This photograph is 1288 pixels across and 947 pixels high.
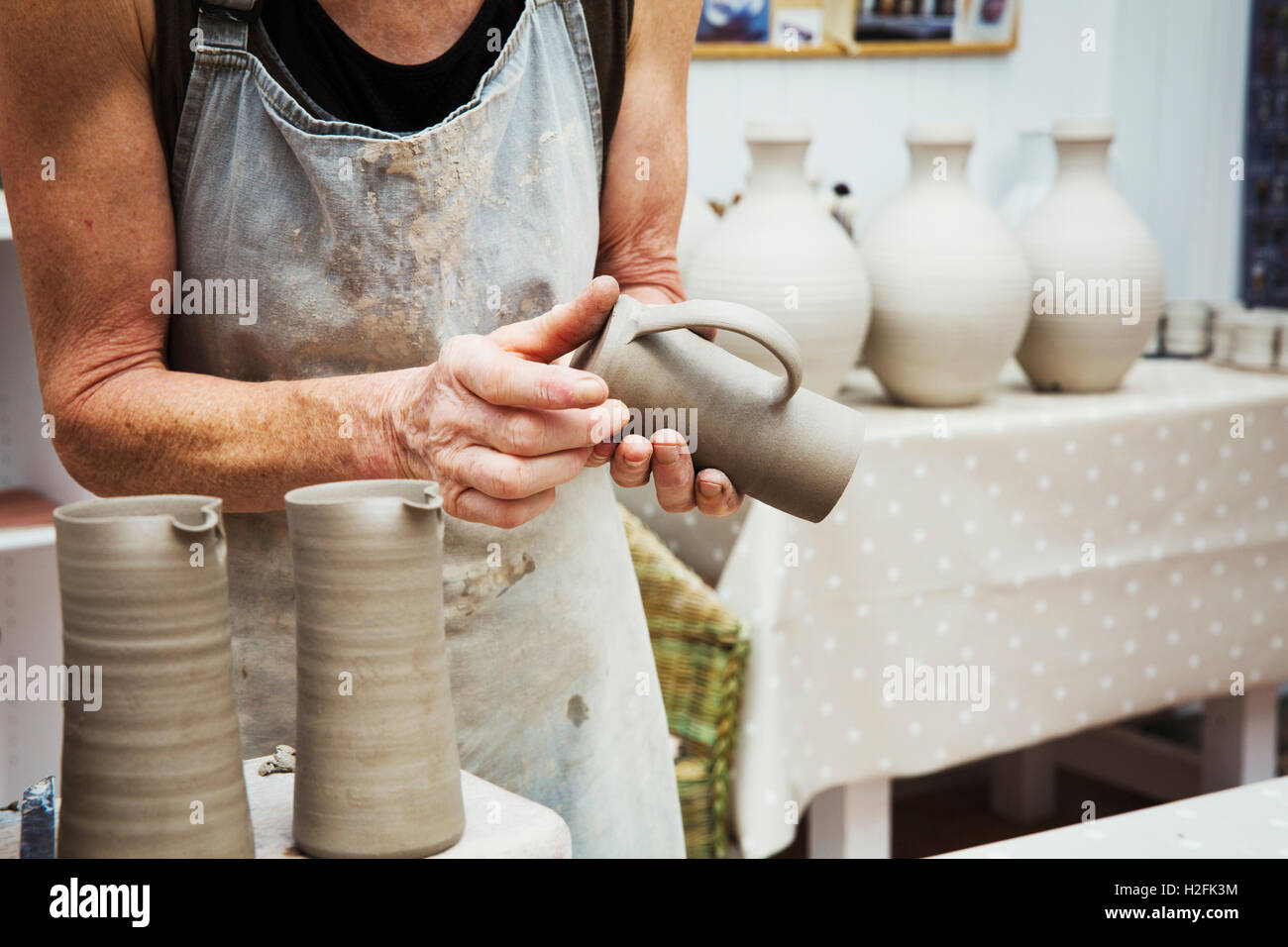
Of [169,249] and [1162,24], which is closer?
[169,249]

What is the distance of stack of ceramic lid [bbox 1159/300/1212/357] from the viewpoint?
8.98 ft

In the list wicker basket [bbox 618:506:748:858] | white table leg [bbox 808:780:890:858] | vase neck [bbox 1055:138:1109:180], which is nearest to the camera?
wicker basket [bbox 618:506:748:858]

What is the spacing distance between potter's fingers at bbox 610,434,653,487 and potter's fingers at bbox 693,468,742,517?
52 mm

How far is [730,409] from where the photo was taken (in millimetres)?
932

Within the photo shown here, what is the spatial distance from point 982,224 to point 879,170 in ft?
2.84

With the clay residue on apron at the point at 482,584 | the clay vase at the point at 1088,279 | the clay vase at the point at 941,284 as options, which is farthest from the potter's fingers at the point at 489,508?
the clay vase at the point at 1088,279

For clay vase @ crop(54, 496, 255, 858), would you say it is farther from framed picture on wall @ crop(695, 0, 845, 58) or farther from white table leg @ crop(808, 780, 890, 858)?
framed picture on wall @ crop(695, 0, 845, 58)

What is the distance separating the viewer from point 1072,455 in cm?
216

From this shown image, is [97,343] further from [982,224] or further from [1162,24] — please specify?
[1162,24]

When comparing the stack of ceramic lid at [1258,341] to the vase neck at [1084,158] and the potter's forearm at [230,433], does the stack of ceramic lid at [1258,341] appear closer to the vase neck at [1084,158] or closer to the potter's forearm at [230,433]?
the vase neck at [1084,158]

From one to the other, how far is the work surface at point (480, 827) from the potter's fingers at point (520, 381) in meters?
0.24

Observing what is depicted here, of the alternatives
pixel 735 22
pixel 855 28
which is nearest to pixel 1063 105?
pixel 855 28

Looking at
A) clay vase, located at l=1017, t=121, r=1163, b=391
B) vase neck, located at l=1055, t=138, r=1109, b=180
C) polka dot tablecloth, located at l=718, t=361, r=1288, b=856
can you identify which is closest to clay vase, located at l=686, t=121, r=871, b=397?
polka dot tablecloth, located at l=718, t=361, r=1288, b=856
